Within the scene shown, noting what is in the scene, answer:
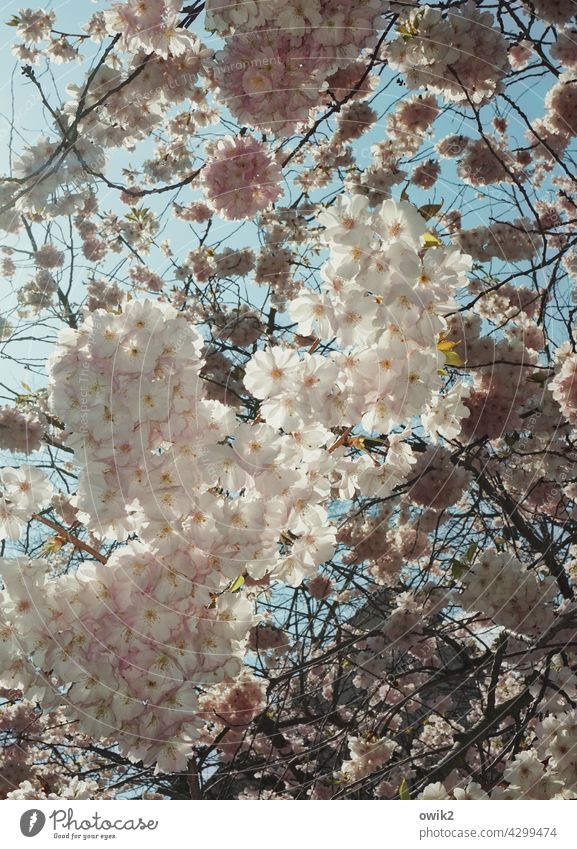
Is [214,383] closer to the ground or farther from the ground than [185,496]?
farther from the ground
